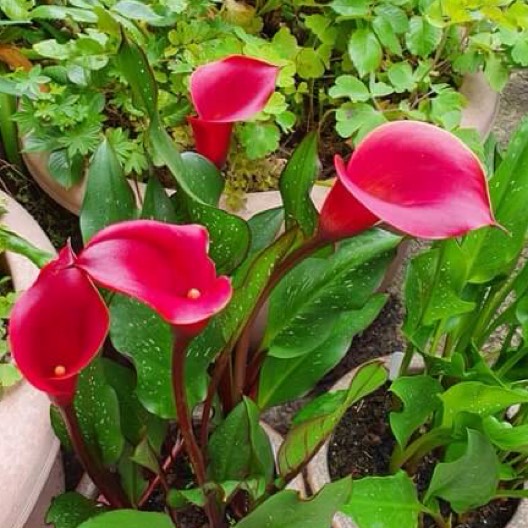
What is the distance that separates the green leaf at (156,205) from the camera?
2.41 ft

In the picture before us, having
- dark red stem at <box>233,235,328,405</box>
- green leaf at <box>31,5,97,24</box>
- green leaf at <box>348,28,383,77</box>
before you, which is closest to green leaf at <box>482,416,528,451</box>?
dark red stem at <box>233,235,328,405</box>

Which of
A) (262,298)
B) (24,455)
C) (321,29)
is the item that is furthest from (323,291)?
(321,29)

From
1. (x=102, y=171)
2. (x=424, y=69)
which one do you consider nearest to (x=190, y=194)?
(x=102, y=171)

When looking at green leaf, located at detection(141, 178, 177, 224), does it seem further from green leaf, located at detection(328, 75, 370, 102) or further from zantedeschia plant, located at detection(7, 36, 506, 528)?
green leaf, located at detection(328, 75, 370, 102)

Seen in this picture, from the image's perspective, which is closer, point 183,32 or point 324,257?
point 324,257

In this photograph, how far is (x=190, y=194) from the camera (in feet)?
2.16

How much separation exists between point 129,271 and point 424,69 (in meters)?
0.66

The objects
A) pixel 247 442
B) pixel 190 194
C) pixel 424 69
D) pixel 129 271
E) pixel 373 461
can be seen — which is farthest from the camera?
pixel 424 69

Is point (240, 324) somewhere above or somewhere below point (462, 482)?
above

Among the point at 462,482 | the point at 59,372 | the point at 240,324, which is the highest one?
the point at 59,372

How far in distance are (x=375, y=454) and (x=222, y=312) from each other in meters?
0.31

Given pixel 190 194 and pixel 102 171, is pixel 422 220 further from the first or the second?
pixel 102 171

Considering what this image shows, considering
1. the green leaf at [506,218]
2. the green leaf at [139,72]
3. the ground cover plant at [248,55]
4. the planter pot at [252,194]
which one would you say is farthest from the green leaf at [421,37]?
the green leaf at [139,72]

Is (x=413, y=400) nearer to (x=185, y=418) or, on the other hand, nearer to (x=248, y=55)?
(x=185, y=418)
